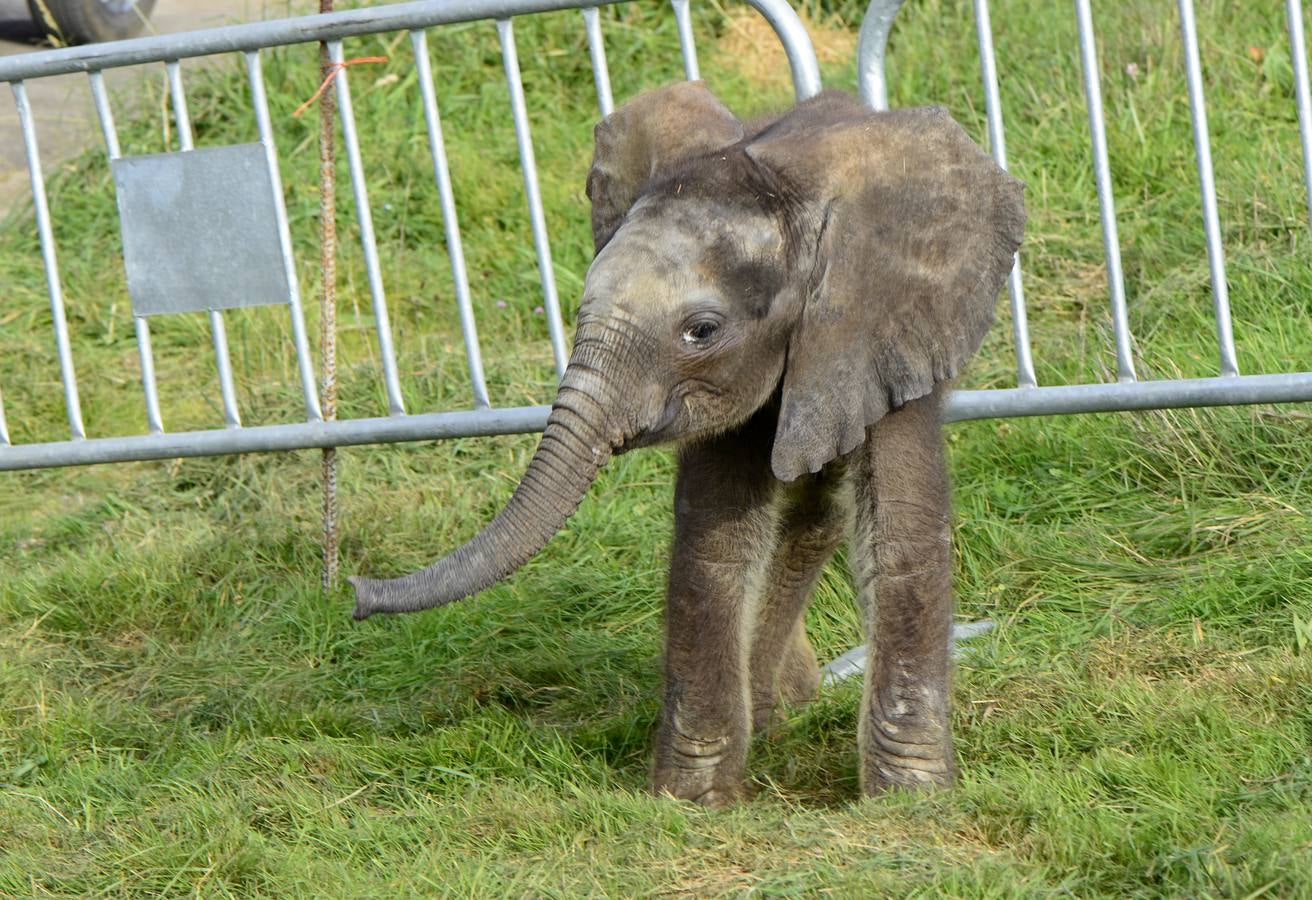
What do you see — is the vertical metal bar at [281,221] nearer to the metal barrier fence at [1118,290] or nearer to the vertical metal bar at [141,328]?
the vertical metal bar at [141,328]

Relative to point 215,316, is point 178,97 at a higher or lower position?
higher

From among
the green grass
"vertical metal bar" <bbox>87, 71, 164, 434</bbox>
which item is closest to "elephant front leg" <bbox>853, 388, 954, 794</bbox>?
the green grass

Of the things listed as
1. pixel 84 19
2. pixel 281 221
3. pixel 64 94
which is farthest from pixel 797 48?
pixel 64 94

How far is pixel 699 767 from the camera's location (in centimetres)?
422

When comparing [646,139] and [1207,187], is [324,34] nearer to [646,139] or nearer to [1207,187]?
[646,139]

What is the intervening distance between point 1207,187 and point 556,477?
2.44 meters

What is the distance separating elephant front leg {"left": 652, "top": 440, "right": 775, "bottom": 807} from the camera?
163 inches

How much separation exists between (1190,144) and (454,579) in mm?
4922

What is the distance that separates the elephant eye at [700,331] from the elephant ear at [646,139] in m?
0.46

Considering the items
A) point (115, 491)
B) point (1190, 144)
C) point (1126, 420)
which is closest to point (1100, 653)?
point (1126, 420)

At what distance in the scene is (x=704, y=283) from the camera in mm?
3746

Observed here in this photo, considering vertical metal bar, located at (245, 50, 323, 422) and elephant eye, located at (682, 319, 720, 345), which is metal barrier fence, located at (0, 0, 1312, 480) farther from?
elephant eye, located at (682, 319, 720, 345)

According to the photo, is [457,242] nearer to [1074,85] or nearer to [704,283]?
[704,283]

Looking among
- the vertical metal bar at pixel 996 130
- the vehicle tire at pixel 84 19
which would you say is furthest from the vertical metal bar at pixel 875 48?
the vehicle tire at pixel 84 19
